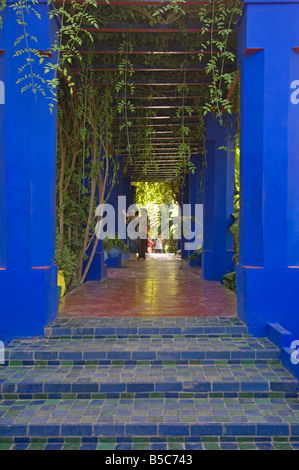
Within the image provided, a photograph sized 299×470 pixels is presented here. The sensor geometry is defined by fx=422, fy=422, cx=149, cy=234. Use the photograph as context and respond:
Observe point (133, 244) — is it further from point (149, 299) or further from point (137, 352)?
point (137, 352)

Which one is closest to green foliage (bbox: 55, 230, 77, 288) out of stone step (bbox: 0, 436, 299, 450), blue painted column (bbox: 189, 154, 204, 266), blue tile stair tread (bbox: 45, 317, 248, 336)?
blue tile stair tread (bbox: 45, 317, 248, 336)

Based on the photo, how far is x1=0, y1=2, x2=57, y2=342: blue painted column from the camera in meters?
4.17

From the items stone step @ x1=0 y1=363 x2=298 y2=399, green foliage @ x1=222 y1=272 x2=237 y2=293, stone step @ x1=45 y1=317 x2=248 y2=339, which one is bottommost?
stone step @ x1=0 y1=363 x2=298 y2=399

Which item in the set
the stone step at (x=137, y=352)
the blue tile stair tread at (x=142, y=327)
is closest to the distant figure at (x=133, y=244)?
the blue tile stair tread at (x=142, y=327)

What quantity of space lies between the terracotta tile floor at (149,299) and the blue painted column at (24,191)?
62 centimetres

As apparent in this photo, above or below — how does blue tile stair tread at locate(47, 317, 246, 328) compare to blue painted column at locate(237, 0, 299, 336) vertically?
below

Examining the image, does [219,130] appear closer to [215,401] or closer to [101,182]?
[101,182]

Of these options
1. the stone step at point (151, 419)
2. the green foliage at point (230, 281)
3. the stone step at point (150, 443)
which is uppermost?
the green foliage at point (230, 281)

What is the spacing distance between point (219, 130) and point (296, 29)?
10.6ft

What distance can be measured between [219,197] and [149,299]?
2602mm

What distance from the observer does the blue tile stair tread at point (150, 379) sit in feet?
10.9

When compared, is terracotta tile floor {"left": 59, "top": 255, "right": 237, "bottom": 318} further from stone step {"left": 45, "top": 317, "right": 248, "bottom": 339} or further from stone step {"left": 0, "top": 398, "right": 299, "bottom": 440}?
stone step {"left": 0, "top": 398, "right": 299, "bottom": 440}

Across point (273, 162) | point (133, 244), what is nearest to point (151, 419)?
point (273, 162)

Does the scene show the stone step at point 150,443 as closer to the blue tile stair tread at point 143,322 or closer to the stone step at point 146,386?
the stone step at point 146,386
